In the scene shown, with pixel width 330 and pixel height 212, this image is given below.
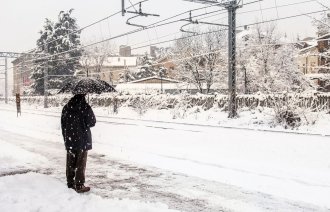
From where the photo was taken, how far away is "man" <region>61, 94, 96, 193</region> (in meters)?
7.24

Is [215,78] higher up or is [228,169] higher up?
[215,78]

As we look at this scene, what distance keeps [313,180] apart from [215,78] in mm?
39183

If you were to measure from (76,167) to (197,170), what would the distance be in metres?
3.08

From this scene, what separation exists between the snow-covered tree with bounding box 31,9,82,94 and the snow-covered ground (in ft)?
147

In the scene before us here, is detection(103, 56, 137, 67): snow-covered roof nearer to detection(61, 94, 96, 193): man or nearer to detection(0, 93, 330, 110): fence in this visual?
detection(0, 93, 330, 110): fence

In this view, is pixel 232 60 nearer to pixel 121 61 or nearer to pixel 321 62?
pixel 321 62

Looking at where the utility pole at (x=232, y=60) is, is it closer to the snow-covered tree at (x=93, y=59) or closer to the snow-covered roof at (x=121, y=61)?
the snow-covered tree at (x=93, y=59)

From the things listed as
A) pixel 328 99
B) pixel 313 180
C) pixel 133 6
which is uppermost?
pixel 133 6

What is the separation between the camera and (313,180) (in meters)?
8.35

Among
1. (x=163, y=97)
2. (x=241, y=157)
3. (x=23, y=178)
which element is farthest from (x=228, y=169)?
(x=163, y=97)

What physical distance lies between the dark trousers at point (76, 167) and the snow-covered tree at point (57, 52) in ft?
169

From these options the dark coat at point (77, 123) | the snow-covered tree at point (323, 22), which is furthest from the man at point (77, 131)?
the snow-covered tree at point (323, 22)

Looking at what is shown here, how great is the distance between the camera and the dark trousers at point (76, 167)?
7370 millimetres

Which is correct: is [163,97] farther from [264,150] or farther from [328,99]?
[264,150]
